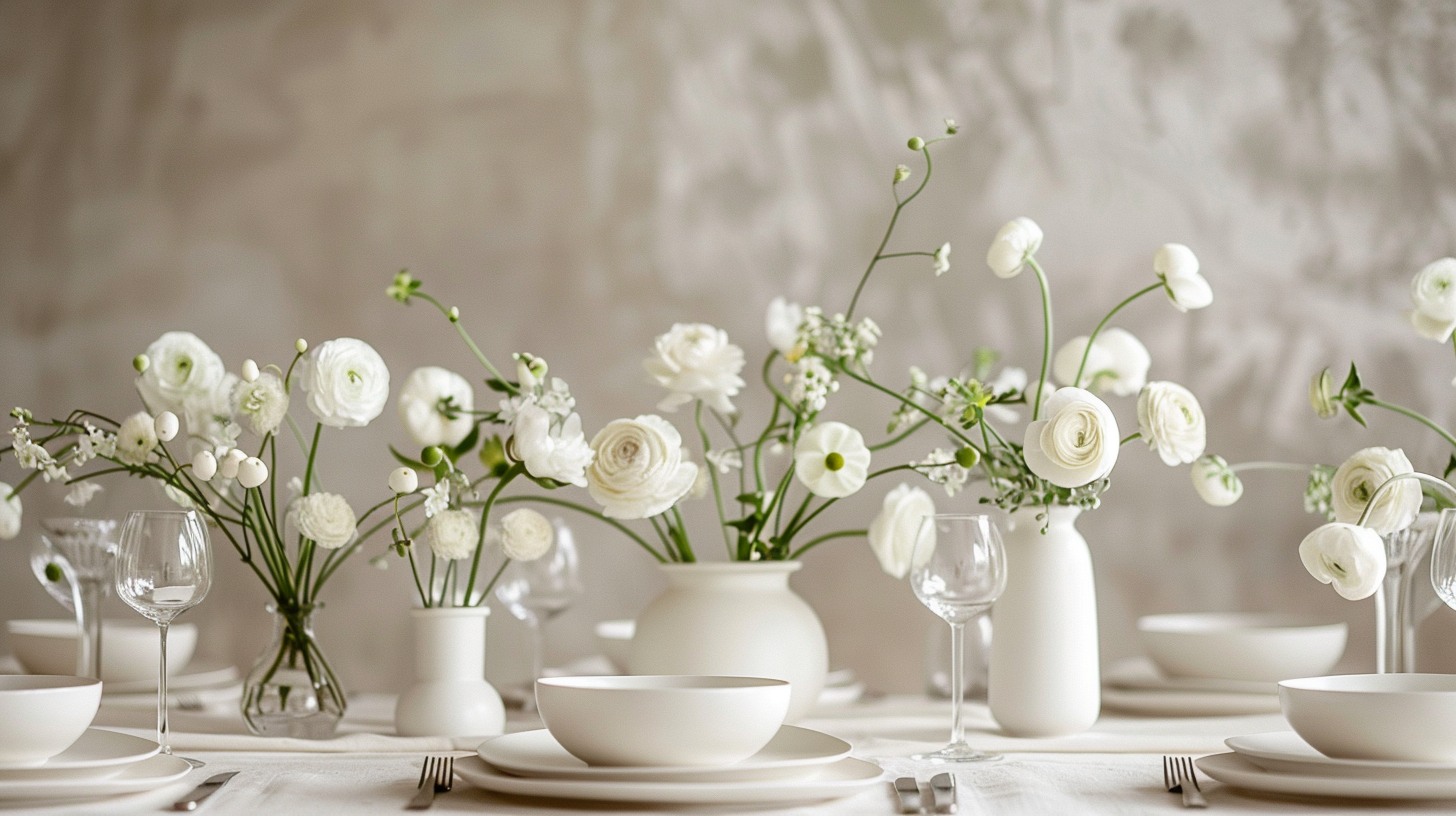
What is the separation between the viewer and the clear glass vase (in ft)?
4.17

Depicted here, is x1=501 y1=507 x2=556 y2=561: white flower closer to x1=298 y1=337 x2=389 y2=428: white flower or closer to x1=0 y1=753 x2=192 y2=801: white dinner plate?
x1=298 y1=337 x2=389 y2=428: white flower

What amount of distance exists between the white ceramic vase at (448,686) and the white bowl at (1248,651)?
0.79 m

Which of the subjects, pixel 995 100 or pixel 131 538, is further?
pixel 995 100

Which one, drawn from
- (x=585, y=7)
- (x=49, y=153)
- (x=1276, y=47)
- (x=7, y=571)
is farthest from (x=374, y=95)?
(x=1276, y=47)

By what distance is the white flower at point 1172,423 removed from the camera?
123 centimetres

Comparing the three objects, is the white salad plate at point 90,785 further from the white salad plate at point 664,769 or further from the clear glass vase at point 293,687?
the clear glass vase at point 293,687

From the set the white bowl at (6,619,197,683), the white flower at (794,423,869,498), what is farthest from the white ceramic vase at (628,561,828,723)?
the white bowl at (6,619,197,683)

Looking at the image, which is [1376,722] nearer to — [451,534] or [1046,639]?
[1046,639]

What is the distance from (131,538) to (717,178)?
1.02 meters

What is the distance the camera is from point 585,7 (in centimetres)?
187

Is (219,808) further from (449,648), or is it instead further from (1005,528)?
(1005,528)

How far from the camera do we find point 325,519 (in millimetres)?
1246

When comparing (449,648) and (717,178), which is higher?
(717,178)

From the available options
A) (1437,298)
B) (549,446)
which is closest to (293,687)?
(549,446)
